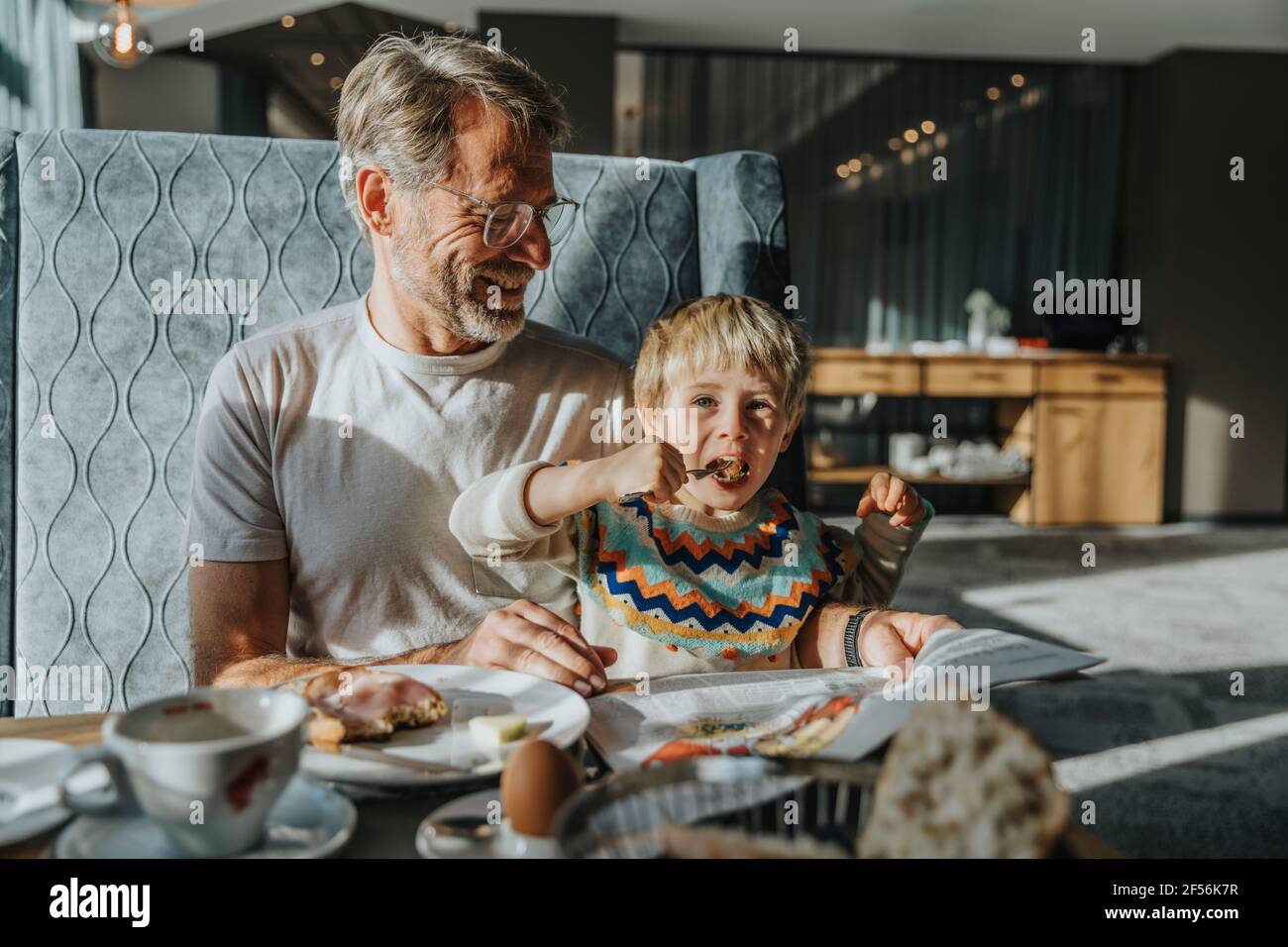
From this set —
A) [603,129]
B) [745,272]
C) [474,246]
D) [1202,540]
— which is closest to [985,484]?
[1202,540]

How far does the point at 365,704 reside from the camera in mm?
619

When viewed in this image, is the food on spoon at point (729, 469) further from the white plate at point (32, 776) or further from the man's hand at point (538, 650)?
the white plate at point (32, 776)

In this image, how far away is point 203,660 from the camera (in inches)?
39.1

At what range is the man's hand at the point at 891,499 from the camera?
96 cm

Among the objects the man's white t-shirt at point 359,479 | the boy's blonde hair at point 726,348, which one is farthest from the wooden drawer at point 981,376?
the man's white t-shirt at point 359,479

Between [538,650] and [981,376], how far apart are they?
4.19 meters

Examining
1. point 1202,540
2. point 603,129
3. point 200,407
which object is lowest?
point 1202,540

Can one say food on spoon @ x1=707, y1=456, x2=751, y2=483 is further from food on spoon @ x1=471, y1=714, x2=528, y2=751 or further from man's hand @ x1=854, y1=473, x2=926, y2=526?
food on spoon @ x1=471, y1=714, x2=528, y2=751

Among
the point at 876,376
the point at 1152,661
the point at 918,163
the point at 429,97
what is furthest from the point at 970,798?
the point at 918,163

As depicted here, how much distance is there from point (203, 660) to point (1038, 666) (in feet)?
2.62

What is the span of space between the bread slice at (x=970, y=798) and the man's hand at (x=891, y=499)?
51 centimetres

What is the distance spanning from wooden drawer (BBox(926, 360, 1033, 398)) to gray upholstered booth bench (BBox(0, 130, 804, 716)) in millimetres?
3736

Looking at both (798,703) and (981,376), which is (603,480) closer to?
(798,703)
